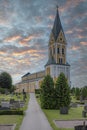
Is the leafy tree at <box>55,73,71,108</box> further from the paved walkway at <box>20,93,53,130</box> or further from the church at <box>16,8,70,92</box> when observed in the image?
the church at <box>16,8,70,92</box>

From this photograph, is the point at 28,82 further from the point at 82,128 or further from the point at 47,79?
the point at 82,128

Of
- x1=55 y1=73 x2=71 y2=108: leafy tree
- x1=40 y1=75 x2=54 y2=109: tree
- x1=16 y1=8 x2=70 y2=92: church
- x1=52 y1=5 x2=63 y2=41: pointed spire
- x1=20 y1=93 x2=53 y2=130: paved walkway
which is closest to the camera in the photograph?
x1=20 y1=93 x2=53 y2=130: paved walkway

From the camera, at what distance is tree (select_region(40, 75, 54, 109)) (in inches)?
1683

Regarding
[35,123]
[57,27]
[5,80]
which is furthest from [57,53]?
[35,123]

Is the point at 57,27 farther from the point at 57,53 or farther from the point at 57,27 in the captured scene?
the point at 57,53

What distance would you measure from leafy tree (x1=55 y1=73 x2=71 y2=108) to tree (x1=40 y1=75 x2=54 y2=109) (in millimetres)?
1036

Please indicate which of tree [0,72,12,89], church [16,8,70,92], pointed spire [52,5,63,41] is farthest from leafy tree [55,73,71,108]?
pointed spire [52,5,63,41]

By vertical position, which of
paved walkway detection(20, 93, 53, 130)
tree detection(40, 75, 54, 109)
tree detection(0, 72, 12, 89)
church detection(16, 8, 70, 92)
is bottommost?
paved walkway detection(20, 93, 53, 130)

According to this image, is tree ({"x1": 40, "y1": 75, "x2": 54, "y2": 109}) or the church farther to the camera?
the church

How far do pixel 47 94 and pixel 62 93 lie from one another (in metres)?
2.54

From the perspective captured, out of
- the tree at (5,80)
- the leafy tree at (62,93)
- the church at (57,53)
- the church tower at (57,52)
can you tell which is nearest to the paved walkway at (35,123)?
the leafy tree at (62,93)

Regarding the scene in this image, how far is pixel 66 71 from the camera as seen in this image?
131125mm

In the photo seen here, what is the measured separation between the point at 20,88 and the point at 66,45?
46789 millimetres

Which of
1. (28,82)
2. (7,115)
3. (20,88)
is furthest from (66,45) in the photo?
(7,115)
